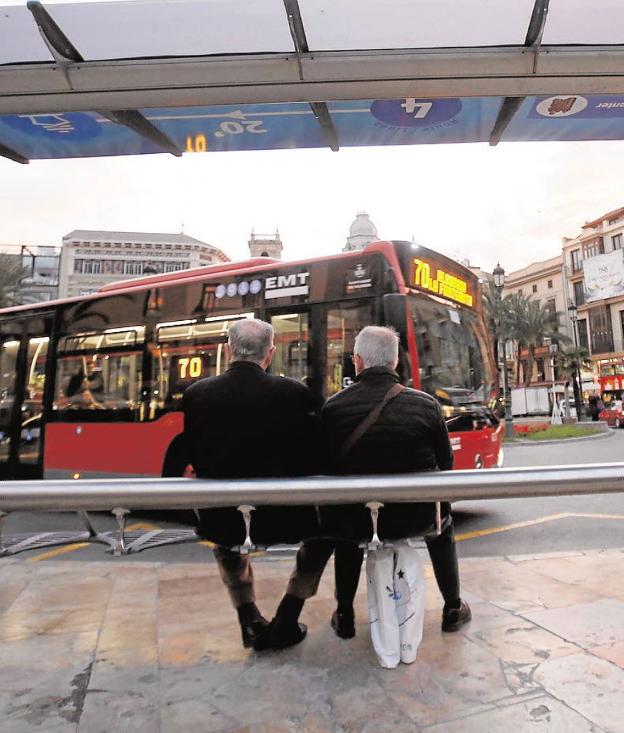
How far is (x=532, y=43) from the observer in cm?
258

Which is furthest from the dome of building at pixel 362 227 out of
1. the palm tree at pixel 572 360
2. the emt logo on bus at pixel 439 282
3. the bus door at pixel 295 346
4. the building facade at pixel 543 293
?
the bus door at pixel 295 346

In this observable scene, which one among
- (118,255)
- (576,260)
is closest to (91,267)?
(118,255)

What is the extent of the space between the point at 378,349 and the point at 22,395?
299 inches

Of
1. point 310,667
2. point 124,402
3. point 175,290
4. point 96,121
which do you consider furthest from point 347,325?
point 310,667

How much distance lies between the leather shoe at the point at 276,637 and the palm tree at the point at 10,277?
37.0 m

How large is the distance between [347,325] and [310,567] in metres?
4.09

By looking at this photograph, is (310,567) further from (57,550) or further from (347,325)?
(347,325)

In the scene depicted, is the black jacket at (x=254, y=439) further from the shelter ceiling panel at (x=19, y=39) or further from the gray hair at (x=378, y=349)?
the shelter ceiling panel at (x=19, y=39)

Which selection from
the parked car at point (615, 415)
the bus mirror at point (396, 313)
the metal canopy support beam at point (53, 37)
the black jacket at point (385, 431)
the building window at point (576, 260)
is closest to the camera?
the metal canopy support beam at point (53, 37)

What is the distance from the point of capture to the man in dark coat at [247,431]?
9.00 ft

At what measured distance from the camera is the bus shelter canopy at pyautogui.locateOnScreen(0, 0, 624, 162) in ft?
8.03

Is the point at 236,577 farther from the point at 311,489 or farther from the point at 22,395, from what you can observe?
the point at 22,395

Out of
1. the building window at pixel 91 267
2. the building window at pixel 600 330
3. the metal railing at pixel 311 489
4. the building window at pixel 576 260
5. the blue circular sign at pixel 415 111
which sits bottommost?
the metal railing at pixel 311 489

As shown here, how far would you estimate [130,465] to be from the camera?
7418 mm
